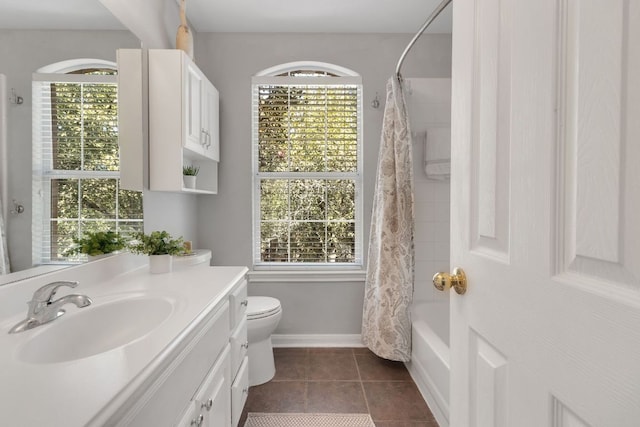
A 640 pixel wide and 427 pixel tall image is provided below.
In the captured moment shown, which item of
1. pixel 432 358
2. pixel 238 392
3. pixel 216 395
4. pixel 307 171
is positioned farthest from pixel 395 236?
pixel 216 395

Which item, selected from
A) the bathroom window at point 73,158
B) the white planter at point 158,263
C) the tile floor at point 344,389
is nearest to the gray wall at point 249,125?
the tile floor at point 344,389

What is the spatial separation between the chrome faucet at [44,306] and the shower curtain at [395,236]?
Result: 1.70m

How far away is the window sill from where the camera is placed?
2.57 meters

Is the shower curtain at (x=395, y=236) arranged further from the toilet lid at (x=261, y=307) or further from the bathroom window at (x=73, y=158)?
the bathroom window at (x=73, y=158)

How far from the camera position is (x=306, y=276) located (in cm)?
258

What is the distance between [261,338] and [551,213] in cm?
186

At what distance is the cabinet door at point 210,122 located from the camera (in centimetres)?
213

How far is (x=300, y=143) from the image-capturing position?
2627 mm

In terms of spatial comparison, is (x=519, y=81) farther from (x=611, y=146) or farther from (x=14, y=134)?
(x=14, y=134)

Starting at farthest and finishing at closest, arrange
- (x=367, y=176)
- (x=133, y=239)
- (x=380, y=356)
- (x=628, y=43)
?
1. (x=367, y=176)
2. (x=380, y=356)
3. (x=133, y=239)
4. (x=628, y=43)

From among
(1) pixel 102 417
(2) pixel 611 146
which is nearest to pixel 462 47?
(2) pixel 611 146

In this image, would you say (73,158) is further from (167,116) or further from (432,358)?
(432,358)

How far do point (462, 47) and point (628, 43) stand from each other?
0.49 m

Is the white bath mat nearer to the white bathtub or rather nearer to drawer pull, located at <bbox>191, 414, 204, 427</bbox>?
the white bathtub
